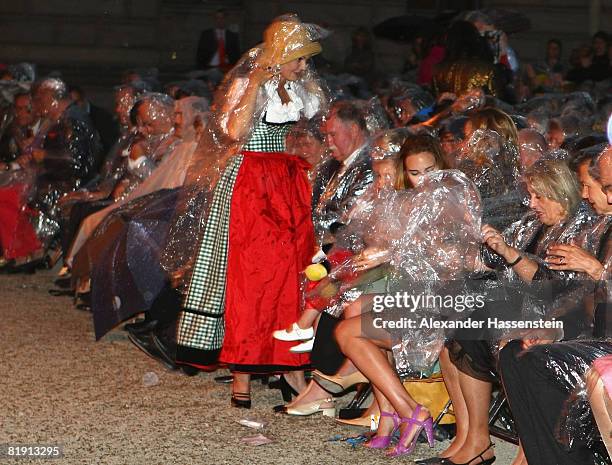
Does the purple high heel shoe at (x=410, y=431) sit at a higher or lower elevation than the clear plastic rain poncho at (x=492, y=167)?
lower

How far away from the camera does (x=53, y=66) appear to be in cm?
1839

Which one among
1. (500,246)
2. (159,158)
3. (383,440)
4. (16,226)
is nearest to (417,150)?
(500,246)

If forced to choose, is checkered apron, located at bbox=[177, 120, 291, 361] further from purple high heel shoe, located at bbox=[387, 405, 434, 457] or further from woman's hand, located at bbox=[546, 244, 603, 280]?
woman's hand, located at bbox=[546, 244, 603, 280]

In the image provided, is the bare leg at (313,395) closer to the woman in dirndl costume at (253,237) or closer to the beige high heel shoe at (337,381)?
the beige high heel shoe at (337,381)

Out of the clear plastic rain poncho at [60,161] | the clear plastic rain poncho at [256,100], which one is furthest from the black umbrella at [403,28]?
the clear plastic rain poncho at [256,100]

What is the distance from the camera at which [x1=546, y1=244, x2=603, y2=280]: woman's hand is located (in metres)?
4.39

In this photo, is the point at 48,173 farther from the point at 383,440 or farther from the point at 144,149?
the point at 383,440

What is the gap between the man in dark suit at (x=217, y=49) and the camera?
15.6 metres

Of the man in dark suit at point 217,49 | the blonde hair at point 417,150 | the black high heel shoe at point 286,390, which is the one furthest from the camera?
the man in dark suit at point 217,49

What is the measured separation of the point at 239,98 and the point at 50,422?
1867 mm

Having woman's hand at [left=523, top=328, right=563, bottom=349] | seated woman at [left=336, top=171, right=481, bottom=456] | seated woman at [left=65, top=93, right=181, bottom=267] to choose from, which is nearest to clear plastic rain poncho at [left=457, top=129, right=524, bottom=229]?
seated woman at [left=336, top=171, right=481, bottom=456]

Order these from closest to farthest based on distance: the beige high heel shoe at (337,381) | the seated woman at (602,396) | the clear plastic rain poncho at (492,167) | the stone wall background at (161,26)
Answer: the seated woman at (602,396)
the clear plastic rain poncho at (492,167)
the beige high heel shoe at (337,381)
the stone wall background at (161,26)

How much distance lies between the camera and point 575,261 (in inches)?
174

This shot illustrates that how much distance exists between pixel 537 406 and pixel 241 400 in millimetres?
2235
